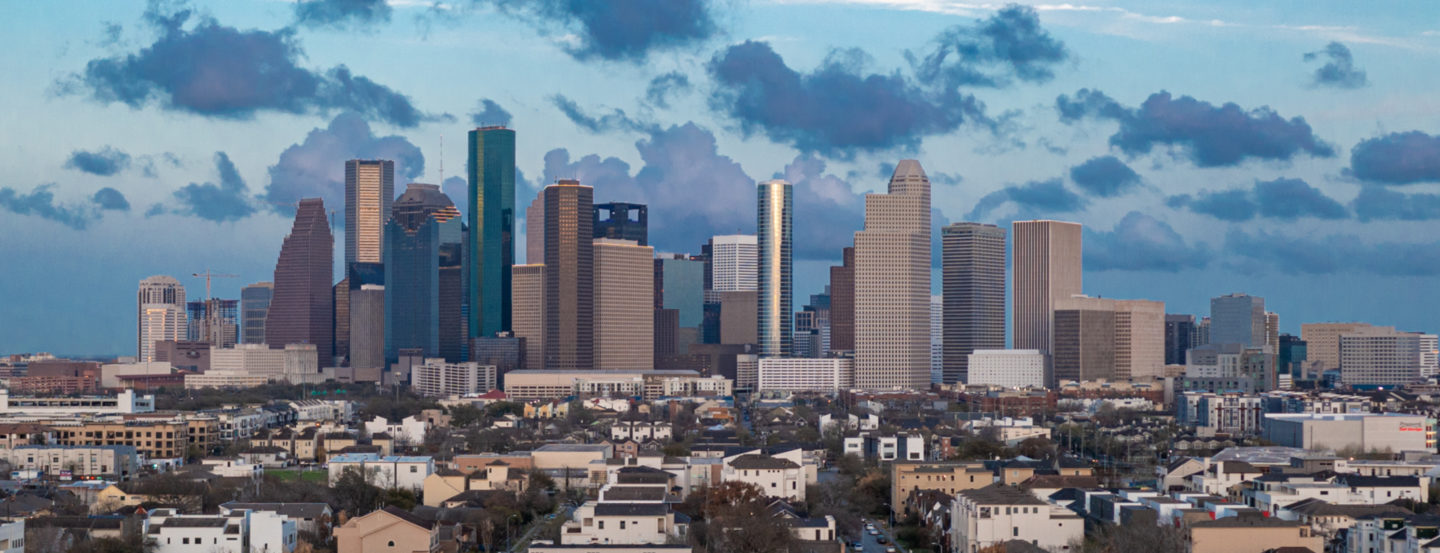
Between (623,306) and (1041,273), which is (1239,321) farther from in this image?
(623,306)

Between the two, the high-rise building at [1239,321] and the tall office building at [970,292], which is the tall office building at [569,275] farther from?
the high-rise building at [1239,321]

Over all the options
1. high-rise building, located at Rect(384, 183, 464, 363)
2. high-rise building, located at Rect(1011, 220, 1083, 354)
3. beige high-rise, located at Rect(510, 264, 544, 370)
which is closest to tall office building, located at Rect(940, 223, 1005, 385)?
high-rise building, located at Rect(1011, 220, 1083, 354)

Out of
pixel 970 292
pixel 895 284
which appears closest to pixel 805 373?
pixel 895 284

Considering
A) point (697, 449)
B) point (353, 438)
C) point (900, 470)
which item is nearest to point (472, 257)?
point (353, 438)

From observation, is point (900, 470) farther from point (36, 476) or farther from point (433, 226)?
point (433, 226)

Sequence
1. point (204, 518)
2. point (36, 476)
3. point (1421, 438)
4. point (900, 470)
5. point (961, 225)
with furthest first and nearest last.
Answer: point (961, 225)
point (1421, 438)
point (36, 476)
point (900, 470)
point (204, 518)

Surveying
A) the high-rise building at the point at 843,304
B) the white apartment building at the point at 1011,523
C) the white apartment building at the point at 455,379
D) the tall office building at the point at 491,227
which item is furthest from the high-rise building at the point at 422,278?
the white apartment building at the point at 1011,523

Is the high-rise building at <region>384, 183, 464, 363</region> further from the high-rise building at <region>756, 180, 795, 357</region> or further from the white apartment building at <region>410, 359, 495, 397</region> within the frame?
the high-rise building at <region>756, 180, 795, 357</region>
